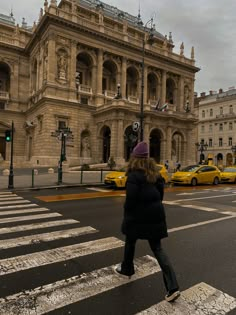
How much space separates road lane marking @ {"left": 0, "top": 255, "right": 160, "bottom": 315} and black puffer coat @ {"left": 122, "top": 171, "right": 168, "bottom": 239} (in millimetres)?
933

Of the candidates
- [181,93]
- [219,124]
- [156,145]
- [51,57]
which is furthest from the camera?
[219,124]

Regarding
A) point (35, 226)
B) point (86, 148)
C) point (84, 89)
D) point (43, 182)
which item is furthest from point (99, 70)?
point (35, 226)

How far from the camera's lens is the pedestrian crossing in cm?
315

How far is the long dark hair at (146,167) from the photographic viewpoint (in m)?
3.44

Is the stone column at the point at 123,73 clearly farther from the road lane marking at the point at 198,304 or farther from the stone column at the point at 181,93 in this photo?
the road lane marking at the point at 198,304

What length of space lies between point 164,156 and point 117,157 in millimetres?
9242

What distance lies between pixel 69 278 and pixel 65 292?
395 mm

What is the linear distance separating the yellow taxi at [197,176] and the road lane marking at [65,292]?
15.3 m

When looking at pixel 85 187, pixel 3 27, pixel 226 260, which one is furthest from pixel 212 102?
pixel 226 260

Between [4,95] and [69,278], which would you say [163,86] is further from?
[69,278]

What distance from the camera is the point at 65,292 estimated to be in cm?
348

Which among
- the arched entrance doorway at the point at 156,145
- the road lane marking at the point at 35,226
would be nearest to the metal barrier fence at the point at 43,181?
the road lane marking at the point at 35,226

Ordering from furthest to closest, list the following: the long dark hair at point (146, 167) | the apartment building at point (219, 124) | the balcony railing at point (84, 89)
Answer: the apartment building at point (219, 124) → the balcony railing at point (84, 89) → the long dark hair at point (146, 167)

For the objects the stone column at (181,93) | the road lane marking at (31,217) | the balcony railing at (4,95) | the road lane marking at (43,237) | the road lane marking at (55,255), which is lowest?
the road lane marking at (55,255)
